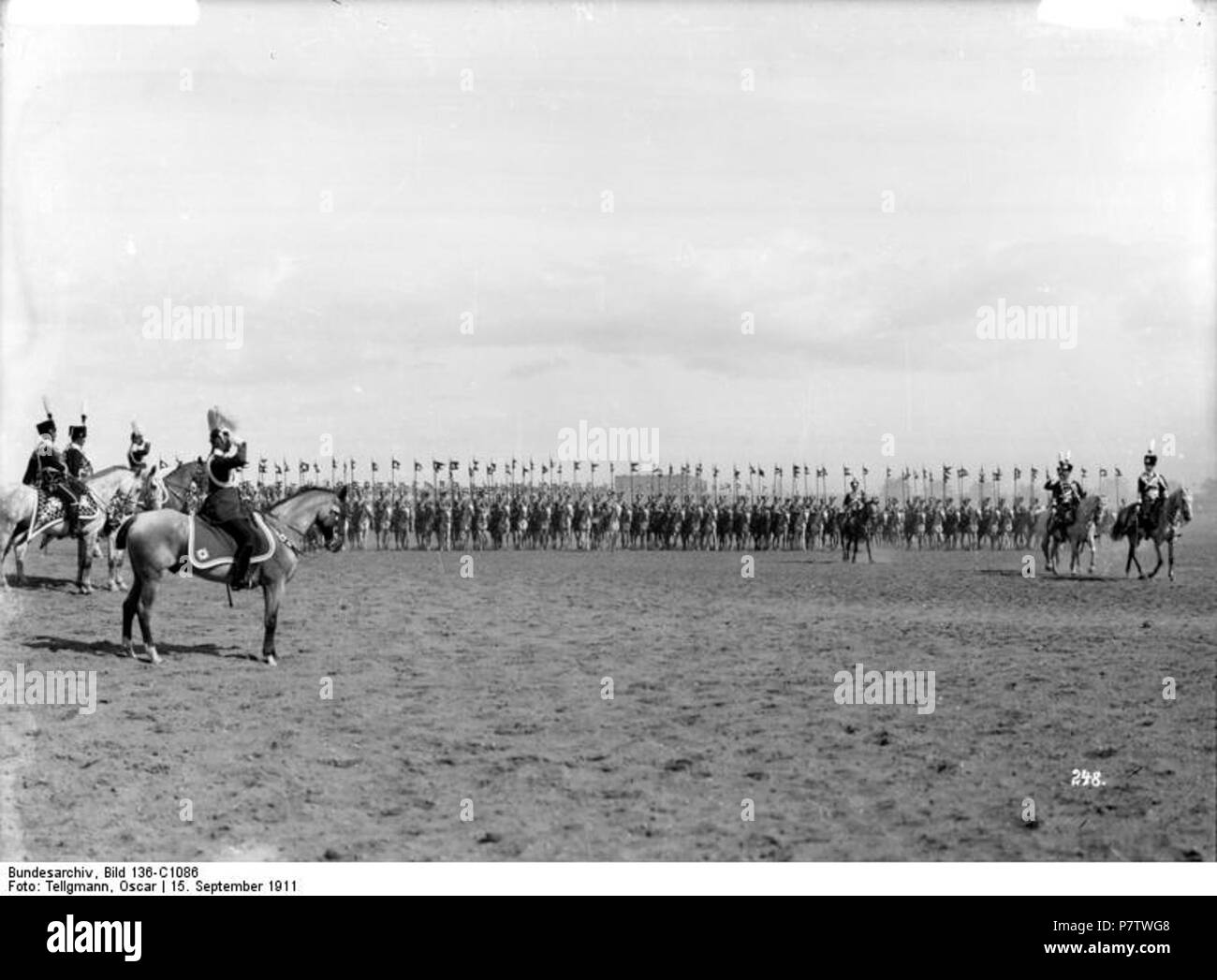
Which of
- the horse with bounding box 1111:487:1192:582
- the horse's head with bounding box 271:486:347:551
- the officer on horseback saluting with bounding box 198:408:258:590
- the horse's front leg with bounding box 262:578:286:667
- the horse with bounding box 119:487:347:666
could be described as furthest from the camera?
the horse with bounding box 1111:487:1192:582

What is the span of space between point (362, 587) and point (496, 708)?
10.6 metres

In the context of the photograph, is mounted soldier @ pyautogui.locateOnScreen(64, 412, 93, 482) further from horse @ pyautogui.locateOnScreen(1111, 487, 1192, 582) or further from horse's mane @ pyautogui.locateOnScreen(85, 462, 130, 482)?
horse @ pyautogui.locateOnScreen(1111, 487, 1192, 582)

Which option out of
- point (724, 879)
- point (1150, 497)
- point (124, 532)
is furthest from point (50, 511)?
point (1150, 497)

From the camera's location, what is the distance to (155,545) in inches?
476

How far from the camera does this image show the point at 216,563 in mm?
12211

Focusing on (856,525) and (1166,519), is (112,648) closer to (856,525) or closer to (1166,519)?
(1166,519)

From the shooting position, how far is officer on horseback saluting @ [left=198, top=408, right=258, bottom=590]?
1180cm

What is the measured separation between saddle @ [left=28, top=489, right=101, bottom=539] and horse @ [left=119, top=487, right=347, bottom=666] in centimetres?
468

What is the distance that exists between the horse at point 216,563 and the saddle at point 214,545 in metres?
0.04

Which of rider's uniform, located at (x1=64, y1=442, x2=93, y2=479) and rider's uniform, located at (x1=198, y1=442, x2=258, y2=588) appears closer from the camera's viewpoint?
rider's uniform, located at (x1=198, y1=442, x2=258, y2=588)

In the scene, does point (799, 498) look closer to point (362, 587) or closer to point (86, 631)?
point (362, 587)

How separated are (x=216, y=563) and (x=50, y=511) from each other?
594 cm


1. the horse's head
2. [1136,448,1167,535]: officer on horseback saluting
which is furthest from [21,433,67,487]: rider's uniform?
[1136,448,1167,535]: officer on horseback saluting
